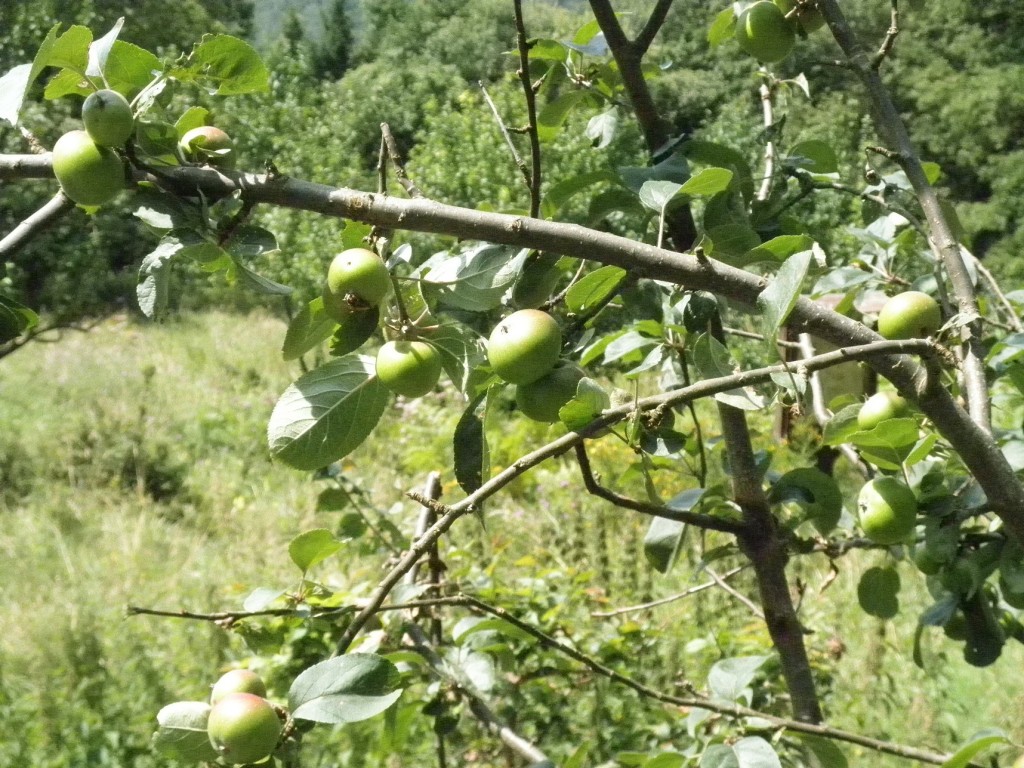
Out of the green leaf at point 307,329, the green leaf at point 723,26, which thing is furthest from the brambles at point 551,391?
the green leaf at point 723,26

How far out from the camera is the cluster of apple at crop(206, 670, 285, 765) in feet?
1.27

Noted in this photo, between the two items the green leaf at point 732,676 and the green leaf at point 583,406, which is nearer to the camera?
the green leaf at point 583,406

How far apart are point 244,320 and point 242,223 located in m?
7.02

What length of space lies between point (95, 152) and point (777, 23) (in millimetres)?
475

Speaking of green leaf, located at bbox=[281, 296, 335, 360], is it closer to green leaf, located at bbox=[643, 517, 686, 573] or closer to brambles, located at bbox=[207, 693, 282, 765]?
brambles, located at bbox=[207, 693, 282, 765]

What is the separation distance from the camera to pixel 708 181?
0.49 meters

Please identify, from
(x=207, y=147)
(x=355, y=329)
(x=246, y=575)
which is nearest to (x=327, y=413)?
(x=355, y=329)

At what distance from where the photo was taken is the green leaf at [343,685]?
382mm

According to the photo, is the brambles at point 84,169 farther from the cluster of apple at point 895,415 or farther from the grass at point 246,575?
the grass at point 246,575

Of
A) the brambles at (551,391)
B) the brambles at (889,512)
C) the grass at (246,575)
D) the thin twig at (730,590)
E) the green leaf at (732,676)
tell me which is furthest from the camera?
the grass at (246,575)

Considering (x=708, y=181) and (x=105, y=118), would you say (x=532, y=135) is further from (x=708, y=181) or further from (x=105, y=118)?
(x=105, y=118)

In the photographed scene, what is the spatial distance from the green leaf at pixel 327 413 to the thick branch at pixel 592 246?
0.28 feet

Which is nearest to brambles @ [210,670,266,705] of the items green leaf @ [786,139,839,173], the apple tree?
the apple tree

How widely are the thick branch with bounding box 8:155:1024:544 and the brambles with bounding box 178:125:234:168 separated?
0.03 m
